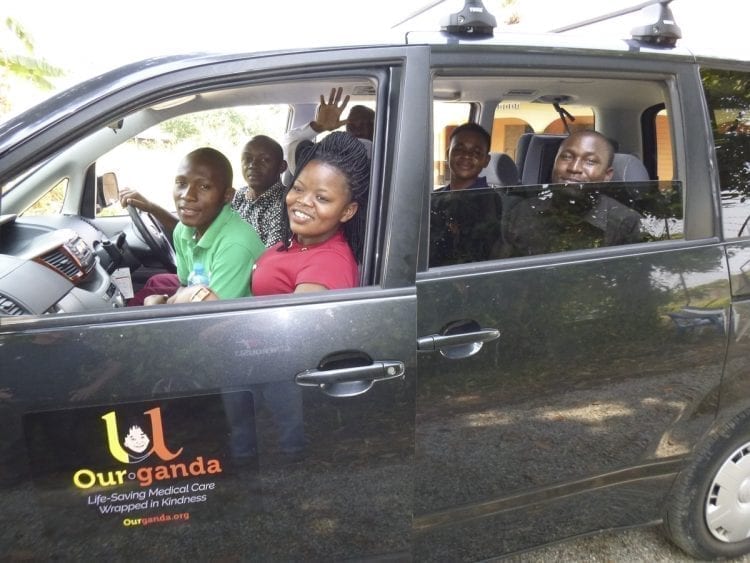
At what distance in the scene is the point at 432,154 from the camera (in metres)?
1.75

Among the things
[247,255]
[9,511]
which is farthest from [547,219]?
[9,511]

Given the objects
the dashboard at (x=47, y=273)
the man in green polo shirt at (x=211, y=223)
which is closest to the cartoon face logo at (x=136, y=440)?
the dashboard at (x=47, y=273)

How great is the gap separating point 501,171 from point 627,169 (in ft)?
2.47

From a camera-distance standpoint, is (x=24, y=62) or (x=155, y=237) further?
(x=24, y=62)

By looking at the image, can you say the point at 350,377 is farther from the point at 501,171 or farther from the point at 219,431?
the point at 501,171

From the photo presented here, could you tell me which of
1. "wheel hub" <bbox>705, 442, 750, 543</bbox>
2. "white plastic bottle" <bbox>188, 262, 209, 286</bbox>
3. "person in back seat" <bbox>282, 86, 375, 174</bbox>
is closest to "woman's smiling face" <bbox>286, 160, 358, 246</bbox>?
"white plastic bottle" <bbox>188, 262, 209, 286</bbox>

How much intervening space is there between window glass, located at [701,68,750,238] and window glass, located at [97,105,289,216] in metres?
1.71

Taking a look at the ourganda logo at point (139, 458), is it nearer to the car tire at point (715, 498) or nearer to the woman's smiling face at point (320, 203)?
the woman's smiling face at point (320, 203)

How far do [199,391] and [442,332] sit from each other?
0.64 metres

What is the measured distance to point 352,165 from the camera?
200 centimetres

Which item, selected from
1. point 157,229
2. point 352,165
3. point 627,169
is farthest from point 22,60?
point 627,169

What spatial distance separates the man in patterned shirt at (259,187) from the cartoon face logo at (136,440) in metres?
1.62

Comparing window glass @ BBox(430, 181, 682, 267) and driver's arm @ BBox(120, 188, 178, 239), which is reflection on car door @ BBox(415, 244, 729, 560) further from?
driver's arm @ BBox(120, 188, 178, 239)

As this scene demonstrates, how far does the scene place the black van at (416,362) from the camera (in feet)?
5.03
